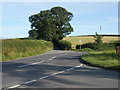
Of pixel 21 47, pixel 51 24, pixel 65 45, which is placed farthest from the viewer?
pixel 51 24

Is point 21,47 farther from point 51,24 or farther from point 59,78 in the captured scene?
point 51,24

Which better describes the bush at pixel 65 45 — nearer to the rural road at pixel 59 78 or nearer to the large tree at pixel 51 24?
the large tree at pixel 51 24

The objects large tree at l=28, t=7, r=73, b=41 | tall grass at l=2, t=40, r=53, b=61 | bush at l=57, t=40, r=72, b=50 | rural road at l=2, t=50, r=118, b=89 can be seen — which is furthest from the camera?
large tree at l=28, t=7, r=73, b=41

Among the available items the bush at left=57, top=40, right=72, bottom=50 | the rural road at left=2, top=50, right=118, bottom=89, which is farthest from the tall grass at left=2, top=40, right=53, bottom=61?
the bush at left=57, top=40, right=72, bottom=50

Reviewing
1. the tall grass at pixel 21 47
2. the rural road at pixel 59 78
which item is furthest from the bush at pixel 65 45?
the rural road at pixel 59 78

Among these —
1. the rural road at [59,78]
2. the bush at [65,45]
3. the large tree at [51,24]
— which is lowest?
the rural road at [59,78]

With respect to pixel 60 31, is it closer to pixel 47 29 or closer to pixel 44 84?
pixel 47 29

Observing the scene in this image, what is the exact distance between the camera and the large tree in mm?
69750

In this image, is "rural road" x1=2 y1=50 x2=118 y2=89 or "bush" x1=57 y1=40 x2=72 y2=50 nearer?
"rural road" x1=2 y1=50 x2=118 y2=89

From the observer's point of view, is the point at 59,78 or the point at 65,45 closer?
the point at 59,78

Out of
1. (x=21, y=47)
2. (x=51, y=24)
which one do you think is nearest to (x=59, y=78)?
(x=21, y=47)

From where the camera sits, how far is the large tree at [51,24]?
229 ft

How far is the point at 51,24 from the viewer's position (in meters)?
70.4

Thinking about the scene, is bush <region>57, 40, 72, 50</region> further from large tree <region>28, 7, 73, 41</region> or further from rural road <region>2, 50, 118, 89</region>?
rural road <region>2, 50, 118, 89</region>
